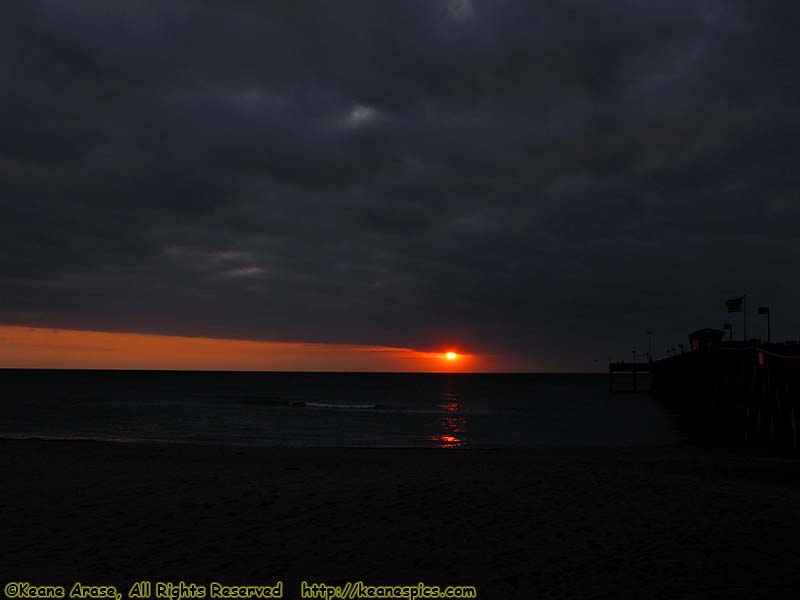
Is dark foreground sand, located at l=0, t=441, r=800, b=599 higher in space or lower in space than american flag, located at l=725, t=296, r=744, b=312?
lower

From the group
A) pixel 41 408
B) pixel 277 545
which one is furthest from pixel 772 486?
pixel 41 408

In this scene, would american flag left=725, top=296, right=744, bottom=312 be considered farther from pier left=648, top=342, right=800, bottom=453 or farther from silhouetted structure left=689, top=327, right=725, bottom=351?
silhouetted structure left=689, top=327, right=725, bottom=351

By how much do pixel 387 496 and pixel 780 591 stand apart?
27.0ft

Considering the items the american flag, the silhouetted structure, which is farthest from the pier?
the silhouetted structure

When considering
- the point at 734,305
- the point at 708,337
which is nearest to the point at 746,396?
the point at 734,305

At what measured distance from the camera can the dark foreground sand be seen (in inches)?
349

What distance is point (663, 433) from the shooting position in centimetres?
4444

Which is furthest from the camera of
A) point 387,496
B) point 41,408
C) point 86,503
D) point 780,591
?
point 41,408

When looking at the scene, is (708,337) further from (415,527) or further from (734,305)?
(415,527)

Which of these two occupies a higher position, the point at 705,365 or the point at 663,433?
the point at 705,365

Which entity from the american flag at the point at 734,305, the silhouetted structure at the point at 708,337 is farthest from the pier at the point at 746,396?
the silhouetted structure at the point at 708,337

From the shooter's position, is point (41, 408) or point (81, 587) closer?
point (81, 587)

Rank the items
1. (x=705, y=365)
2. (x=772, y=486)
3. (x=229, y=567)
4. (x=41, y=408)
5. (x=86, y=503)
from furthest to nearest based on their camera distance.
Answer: (x=41, y=408), (x=705, y=365), (x=772, y=486), (x=86, y=503), (x=229, y=567)

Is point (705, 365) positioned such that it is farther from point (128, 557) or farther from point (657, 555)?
point (128, 557)
